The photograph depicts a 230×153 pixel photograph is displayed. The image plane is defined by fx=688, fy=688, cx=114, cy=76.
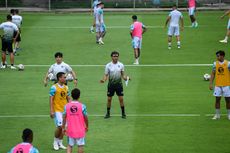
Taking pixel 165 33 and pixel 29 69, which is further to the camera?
pixel 165 33

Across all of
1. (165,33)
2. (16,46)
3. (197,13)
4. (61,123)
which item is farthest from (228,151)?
(197,13)

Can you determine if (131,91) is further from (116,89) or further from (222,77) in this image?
(222,77)

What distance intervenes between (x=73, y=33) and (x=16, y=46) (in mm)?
7807

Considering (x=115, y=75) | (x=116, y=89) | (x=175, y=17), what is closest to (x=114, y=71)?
(x=115, y=75)

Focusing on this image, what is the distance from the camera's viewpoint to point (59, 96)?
20.2m

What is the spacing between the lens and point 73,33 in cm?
4547

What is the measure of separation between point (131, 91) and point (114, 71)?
206 inches

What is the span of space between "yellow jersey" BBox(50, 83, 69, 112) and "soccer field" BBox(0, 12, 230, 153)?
4.56ft

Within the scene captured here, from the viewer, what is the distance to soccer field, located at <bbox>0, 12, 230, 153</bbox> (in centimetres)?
2175

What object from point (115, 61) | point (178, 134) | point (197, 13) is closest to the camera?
point (178, 134)

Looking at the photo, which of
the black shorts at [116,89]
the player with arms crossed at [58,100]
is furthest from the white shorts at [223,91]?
the player with arms crossed at [58,100]

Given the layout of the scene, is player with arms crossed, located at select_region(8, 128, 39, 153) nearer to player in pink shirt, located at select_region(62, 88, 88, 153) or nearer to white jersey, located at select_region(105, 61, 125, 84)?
player in pink shirt, located at select_region(62, 88, 88, 153)

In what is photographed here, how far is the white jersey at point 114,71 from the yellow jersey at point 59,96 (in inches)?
153

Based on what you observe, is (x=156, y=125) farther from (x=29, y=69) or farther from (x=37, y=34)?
(x=37, y=34)
